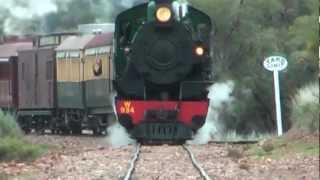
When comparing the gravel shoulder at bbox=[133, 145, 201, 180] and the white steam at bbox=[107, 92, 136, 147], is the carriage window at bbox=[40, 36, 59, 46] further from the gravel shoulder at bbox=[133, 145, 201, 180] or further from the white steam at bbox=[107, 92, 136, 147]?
the gravel shoulder at bbox=[133, 145, 201, 180]

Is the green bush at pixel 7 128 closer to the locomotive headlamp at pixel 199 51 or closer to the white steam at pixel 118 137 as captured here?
the white steam at pixel 118 137

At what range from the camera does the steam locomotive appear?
1833 cm

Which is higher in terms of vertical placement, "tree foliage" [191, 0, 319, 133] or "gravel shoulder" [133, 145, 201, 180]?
"tree foliage" [191, 0, 319, 133]

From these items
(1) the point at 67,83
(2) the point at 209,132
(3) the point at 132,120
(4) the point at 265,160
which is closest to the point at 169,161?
(4) the point at 265,160

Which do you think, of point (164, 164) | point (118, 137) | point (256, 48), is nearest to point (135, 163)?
point (164, 164)

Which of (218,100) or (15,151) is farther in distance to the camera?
(218,100)

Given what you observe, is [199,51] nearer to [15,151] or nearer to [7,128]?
[15,151]

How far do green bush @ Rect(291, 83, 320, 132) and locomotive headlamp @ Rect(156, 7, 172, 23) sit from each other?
3.45 metres

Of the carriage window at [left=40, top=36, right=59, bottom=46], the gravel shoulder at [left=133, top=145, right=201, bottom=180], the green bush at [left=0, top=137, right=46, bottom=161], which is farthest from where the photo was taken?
the carriage window at [left=40, top=36, right=59, bottom=46]

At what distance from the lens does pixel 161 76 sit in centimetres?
1856

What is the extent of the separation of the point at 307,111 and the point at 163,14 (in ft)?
11.9

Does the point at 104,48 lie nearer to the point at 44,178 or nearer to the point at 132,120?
the point at 132,120

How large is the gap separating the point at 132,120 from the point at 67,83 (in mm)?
9445

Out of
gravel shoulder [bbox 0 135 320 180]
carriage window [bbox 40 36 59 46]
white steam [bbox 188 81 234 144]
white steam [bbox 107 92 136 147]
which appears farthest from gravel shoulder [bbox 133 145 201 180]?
carriage window [bbox 40 36 59 46]
